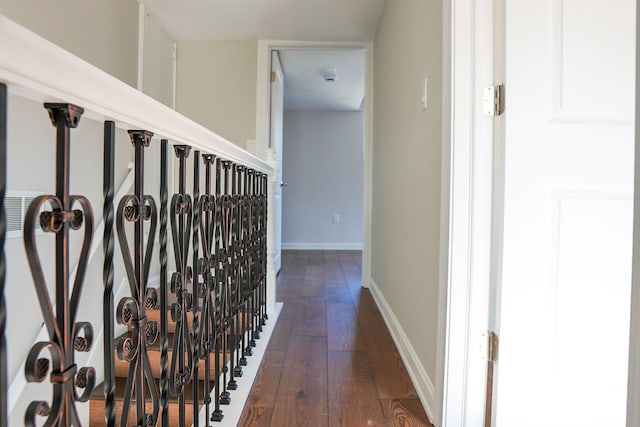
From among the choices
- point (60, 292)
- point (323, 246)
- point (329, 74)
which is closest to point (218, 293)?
point (60, 292)

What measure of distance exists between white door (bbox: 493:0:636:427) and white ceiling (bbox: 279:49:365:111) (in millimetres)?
2308

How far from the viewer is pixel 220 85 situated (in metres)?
3.03

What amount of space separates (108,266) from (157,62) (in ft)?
8.71

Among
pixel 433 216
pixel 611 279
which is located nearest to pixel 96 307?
pixel 433 216

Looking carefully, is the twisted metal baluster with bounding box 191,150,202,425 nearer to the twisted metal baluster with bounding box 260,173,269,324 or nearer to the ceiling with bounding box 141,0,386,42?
the twisted metal baluster with bounding box 260,173,269,324

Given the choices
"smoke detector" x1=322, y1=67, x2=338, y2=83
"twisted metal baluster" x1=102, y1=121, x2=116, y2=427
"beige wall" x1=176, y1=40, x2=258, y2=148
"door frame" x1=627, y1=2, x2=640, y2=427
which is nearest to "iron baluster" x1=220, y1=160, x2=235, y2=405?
"twisted metal baluster" x1=102, y1=121, x2=116, y2=427

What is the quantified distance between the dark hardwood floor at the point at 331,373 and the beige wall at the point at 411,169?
16 cm

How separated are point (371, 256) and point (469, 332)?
77.1 inches

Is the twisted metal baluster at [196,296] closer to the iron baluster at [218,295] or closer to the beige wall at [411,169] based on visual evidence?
the iron baluster at [218,295]

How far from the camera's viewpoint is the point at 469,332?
3.80 feet

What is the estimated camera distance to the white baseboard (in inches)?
50.6

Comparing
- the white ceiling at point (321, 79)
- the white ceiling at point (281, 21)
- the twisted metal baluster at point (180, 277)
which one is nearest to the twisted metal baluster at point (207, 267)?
the twisted metal baluster at point (180, 277)

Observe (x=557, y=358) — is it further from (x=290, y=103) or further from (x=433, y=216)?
(x=290, y=103)

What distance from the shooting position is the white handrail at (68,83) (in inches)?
14.4
